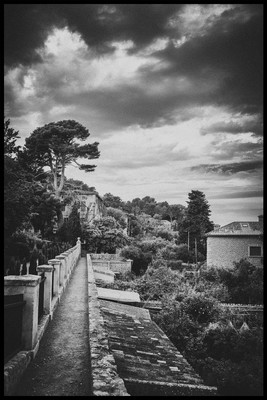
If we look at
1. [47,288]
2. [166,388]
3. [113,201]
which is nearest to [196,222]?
[47,288]

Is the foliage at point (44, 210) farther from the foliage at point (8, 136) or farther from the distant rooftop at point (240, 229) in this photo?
the distant rooftop at point (240, 229)

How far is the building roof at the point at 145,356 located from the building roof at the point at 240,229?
64.2 feet

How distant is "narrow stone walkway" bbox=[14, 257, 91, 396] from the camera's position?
11.9 feet

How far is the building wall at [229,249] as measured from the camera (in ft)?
83.4

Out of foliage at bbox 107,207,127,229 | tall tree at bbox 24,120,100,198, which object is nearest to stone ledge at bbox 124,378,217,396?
tall tree at bbox 24,120,100,198

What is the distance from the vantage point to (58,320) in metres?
6.70

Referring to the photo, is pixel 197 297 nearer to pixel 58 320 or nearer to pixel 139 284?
pixel 139 284

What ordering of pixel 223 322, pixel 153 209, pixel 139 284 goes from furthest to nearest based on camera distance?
1. pixel 153 209
2. pixel 139 284
3. pixel 223 322

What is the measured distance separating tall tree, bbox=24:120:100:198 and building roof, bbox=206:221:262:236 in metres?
16.4

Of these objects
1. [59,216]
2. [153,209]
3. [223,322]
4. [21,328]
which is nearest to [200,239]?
[59,216]

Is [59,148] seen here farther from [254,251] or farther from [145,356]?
[145,356]

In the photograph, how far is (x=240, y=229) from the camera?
27.0 m

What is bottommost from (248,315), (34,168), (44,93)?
(248,315)

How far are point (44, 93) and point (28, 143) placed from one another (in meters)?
5.70
